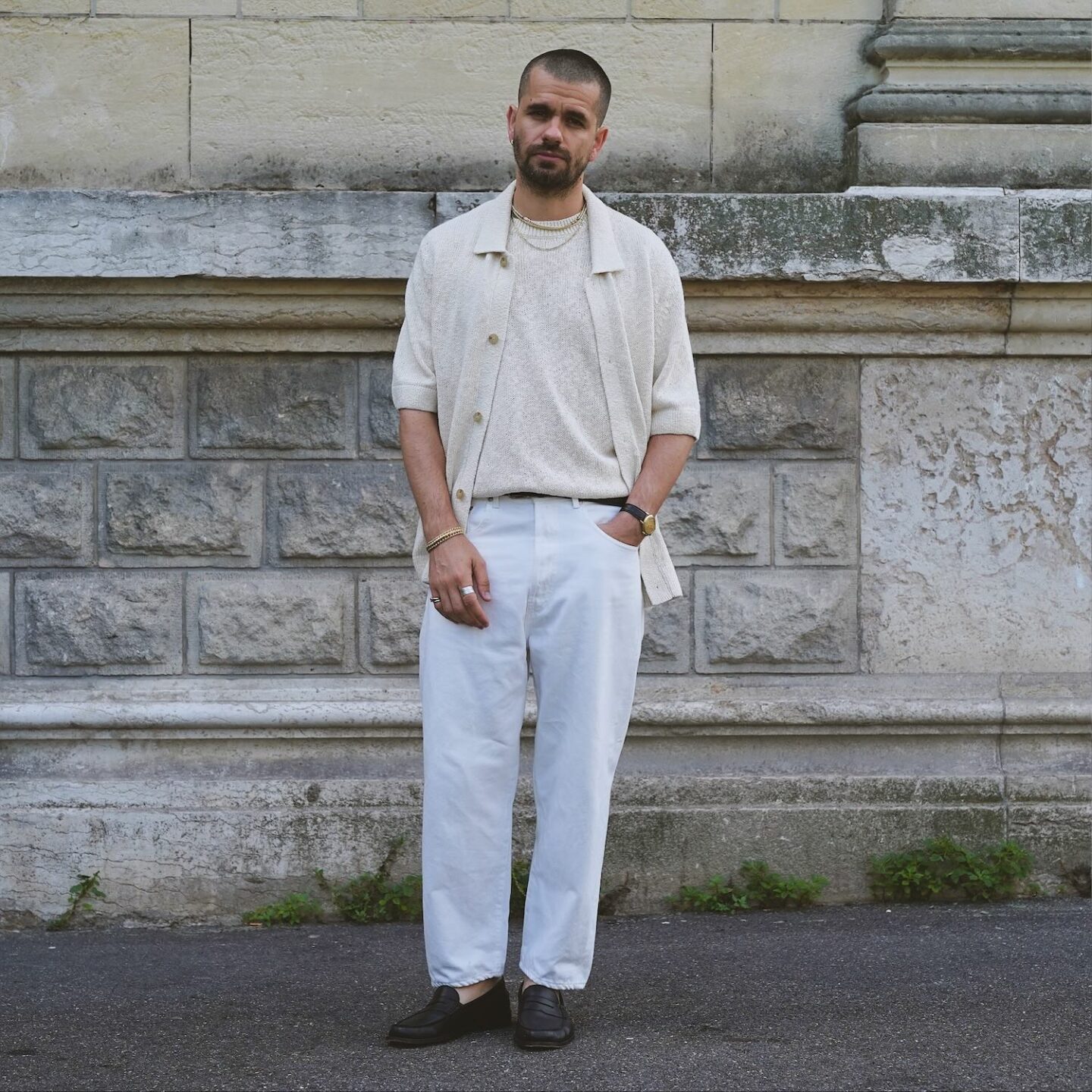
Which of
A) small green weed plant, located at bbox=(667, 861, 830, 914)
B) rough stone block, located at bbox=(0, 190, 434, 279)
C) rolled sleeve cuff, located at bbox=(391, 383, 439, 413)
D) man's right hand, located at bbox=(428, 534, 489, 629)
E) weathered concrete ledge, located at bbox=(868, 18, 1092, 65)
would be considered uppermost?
weathered concrete ledge, located at bbox=(868, 18, 1092, 65)

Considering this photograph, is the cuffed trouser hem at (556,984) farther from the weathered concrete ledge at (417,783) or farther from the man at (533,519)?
the weathered concrete ledge at (417,783)

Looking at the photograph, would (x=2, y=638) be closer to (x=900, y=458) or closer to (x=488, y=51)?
(x=488, y=51)

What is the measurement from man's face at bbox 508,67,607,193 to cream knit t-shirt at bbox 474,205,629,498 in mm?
159

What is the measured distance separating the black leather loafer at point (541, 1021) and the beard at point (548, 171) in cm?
179

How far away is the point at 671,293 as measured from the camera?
3.81m

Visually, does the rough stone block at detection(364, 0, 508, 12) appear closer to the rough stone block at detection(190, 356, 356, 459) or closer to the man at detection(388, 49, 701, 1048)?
the rough stone block at detection(190, 356, 356, 459)

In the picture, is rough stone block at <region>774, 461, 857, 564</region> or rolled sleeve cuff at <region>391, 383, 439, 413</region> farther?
rough stone block at <region>774, 461, 857, 564</region>

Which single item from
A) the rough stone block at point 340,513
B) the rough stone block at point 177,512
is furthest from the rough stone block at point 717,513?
the rough stone block at point 177,512

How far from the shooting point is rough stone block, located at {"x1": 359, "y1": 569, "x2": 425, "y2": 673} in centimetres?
525

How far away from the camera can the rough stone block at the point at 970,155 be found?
5.27 meters

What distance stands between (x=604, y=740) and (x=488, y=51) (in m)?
2.59

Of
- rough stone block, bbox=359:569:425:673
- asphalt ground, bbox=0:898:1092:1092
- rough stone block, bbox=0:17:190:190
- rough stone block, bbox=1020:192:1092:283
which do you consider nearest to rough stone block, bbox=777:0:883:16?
rough stone block, bbox=1020:192:1092:283

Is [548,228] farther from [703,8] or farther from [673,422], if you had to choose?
[703,8]

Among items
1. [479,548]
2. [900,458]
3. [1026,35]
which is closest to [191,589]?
[479,548]
